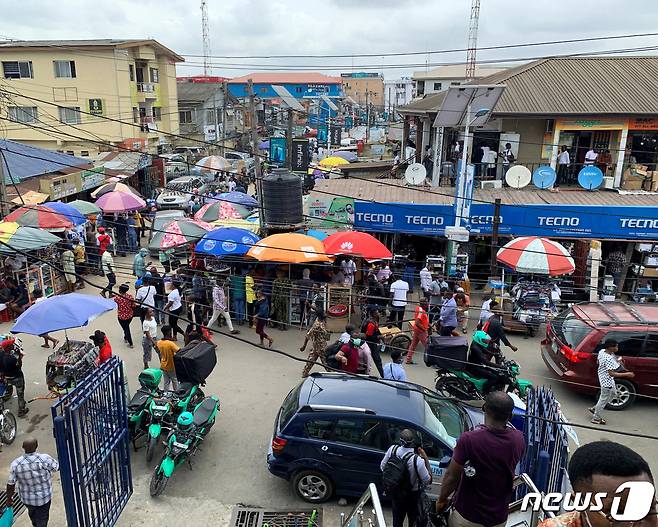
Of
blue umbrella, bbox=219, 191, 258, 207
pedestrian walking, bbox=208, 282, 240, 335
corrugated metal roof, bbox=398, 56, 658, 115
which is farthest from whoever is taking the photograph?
blue umbrella, bbox=219, 191, 258, 207

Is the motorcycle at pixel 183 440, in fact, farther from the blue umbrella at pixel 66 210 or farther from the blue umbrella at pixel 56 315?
the blue umbrella at pixel 66 210

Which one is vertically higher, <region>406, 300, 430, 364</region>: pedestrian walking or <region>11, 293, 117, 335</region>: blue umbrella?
<region>11, 293, 117, 335</region>: blue umbrella

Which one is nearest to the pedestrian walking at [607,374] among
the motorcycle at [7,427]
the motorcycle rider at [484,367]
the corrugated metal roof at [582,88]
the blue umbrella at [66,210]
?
the motorcycle rider at [484,367]

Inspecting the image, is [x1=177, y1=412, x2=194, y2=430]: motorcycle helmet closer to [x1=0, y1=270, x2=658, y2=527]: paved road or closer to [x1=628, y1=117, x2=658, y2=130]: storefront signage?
[x1=0, y1=270, x2=658, y2=527]: paved road

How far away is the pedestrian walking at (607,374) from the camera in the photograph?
→ 31.5 feet

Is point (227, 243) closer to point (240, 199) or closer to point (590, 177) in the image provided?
point (240, 199)

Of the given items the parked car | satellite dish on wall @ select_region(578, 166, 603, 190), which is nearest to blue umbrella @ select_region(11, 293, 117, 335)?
the parked car

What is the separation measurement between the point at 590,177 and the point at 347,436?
15261 mm

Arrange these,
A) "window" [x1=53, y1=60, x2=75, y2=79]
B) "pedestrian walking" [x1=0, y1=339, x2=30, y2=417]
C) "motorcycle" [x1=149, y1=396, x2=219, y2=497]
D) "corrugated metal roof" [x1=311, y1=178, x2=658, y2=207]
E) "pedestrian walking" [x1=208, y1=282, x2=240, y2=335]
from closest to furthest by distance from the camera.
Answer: "motorcycle" [x1=149, y1=396, x2=219, y2=497] < "pedestrian walking" [x1=0, y1=339, x2=30, y2=417] < "pedestrian walking" [x1=208, y1=282, x2=240, y2=335] < "corrugated metal roof" [x1=311, y1=178, x2=658, y2=207] < "window" [x1=53, y1=60, x2=75, y2=79]

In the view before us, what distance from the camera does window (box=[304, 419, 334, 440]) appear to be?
7.38m

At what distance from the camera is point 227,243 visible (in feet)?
47.1

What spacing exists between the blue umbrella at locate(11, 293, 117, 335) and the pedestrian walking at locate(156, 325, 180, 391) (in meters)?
1.29

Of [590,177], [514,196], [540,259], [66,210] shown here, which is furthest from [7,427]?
[590,177]

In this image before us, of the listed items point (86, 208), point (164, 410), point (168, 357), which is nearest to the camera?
point (164, 410)
